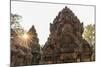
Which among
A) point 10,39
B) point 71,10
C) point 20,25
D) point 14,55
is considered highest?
point 71,10

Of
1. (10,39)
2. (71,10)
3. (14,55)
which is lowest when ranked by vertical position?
(14,55)

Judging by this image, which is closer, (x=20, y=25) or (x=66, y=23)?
(x=20, y=25)

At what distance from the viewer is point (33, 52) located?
259cm

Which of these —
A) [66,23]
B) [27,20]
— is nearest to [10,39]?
[27,20]

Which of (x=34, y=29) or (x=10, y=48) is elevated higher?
(x=34, y=29)

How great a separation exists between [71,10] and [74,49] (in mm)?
502
